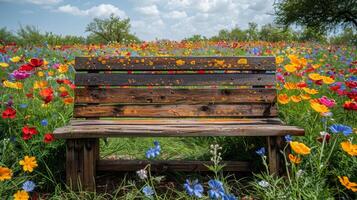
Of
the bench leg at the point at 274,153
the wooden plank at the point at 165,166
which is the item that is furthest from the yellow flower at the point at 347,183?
the wooden plank at the point at 165,166

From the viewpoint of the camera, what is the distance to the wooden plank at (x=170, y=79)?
3.10 metres

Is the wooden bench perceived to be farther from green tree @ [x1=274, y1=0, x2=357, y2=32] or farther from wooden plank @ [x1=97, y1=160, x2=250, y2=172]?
green tree @ [x1=274, y1=0, x2=357, y2=32]

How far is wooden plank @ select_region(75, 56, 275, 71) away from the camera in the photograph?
Result: 3102 millimetres

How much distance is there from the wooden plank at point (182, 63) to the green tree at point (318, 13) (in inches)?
650

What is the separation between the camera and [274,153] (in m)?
2.65

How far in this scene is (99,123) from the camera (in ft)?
9.39

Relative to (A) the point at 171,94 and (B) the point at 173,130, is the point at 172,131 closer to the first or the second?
(B) the point at 173,130

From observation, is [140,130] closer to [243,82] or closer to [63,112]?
[243,82]

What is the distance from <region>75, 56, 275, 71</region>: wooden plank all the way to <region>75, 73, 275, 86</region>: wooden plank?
58 mm

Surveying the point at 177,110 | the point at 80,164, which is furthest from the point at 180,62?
the point at 80,164

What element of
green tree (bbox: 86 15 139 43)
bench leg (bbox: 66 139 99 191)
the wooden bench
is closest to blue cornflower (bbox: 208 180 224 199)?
bench leg (bbox: 66 139 99 191)

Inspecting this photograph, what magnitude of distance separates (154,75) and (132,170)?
2.56 ft

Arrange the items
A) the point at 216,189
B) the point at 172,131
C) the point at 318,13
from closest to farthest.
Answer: the point at 216,189, the point at 172,131, the point at 318,13

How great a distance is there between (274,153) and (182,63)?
103cm
